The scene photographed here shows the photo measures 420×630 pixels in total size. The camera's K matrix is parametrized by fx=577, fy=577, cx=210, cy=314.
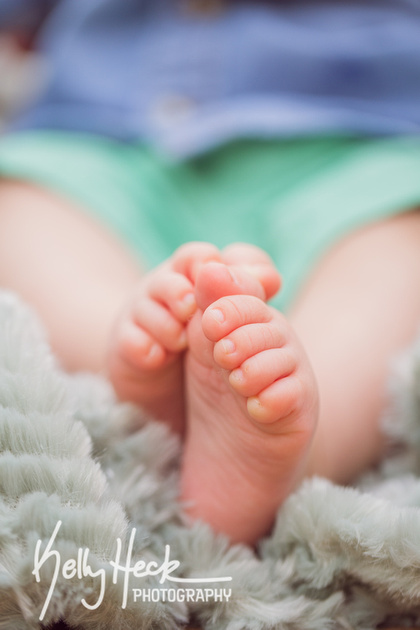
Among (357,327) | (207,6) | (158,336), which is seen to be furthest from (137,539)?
(207,6)

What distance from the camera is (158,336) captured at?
0.48m

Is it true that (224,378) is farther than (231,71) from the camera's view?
No

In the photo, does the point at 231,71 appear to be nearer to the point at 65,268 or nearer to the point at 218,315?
the point at 65,268

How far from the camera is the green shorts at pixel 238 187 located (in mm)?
749

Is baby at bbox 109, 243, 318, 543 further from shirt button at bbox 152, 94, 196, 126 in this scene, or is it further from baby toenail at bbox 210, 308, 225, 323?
shirt button at bbox 152, 94, 196, 126

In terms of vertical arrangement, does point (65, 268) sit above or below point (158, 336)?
above

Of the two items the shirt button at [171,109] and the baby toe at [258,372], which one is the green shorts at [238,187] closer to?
the shirt button at [171,109]

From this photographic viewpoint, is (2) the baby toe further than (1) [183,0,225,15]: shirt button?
No

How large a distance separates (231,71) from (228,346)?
708mm

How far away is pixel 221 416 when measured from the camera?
46 centimetres

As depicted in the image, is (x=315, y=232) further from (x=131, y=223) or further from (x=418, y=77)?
(x=418, y=77)

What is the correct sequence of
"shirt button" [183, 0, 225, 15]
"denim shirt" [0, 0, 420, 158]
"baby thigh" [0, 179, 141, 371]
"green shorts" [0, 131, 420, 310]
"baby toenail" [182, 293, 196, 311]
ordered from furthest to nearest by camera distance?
"shirt button" [183, 0, 225, 15] → "denim shirt" [0, 0, 420, 158] → "green shorts" [0, 131, 420, 310] → "baby thigh" [0, 179, 141, 371] → "baby toenail" [182, 293, 196, 311]

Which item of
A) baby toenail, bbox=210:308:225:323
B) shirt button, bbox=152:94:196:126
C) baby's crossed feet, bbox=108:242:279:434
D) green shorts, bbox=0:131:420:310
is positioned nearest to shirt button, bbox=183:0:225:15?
shirt button, bbox=152:94:196:126

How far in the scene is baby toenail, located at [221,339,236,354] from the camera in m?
0.40
